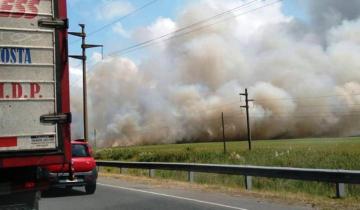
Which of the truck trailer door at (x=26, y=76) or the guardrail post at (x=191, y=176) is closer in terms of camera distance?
the truck trailer door at (x=26, y=76)

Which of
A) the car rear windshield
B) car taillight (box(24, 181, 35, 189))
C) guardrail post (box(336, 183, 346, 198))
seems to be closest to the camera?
car taillight (box(24, 181, 35, 189))

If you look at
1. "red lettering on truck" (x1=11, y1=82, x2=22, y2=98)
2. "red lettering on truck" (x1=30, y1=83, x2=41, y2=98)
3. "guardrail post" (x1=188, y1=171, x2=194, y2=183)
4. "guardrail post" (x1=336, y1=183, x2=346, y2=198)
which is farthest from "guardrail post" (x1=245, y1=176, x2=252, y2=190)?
"red lettering on truck" (x1=11, y1=82, x2=22, y2=98)

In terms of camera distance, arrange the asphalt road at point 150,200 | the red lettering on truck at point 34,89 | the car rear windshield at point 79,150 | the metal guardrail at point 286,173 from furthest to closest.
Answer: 1. the car rear windshield at point 79,150
2. the metal guardrail at point 286,173
3. the asphalt road at point 150,200
4. the red lettering on truck at point 34,89

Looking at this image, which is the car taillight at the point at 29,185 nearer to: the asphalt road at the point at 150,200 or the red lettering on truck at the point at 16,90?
the red lettering on truck at the point at 16,90

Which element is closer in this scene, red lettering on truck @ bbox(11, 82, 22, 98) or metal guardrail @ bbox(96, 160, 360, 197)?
red lettering on truck @ bbox(11, 82, 22, 98)

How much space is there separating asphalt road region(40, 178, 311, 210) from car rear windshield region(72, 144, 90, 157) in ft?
3.80

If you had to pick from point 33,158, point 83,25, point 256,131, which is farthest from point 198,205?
point 256,131

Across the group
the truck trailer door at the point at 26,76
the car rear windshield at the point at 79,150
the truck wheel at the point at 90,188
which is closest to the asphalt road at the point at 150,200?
the truck wheel at the point at 90,188

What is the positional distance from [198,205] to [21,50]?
282 inches

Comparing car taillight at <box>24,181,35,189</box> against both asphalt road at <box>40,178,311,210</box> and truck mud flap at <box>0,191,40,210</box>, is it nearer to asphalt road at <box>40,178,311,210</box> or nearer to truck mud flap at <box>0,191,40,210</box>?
truck mud flap at <box>0,191,40,210</box>

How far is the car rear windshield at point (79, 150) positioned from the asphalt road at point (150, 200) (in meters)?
1.16

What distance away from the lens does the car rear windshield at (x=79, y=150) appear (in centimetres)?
1675

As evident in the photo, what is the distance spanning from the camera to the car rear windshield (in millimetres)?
16750

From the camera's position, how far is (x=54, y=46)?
762 centimetres
